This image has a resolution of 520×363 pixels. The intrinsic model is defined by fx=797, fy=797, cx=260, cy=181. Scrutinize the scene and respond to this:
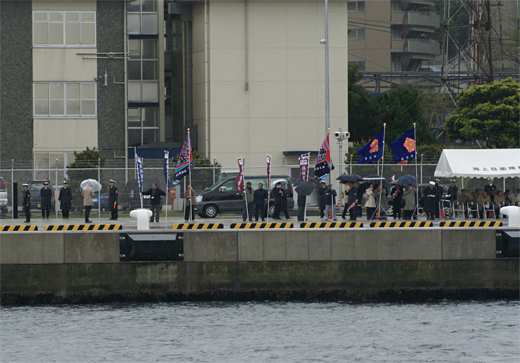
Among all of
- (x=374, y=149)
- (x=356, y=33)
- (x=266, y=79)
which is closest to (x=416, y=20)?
(x=356, y=33)

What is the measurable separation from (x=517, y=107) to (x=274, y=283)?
33746mm

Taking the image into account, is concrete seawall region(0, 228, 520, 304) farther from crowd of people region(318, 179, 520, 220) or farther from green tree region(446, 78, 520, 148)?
green tree region(446, 78, 520, 148)

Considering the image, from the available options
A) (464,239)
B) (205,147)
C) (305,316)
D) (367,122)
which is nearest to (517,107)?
(367,122)

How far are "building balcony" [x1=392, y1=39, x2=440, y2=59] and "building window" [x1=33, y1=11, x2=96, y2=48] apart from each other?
43.7m

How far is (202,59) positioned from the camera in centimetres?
4678

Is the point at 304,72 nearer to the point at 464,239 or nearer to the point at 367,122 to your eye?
the point at 367,122

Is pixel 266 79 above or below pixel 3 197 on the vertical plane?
above

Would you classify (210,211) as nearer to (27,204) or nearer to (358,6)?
(27,204)

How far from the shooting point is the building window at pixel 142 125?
51594 millimetres

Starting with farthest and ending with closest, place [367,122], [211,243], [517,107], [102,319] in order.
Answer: [367,122]
[517,107]
[211,243]
[102,319]

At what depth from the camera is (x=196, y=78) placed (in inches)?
1880

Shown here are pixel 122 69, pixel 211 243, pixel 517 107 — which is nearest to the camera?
pixel 211 243

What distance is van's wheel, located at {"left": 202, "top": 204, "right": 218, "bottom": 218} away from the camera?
31.6 meters

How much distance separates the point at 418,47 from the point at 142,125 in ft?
132
